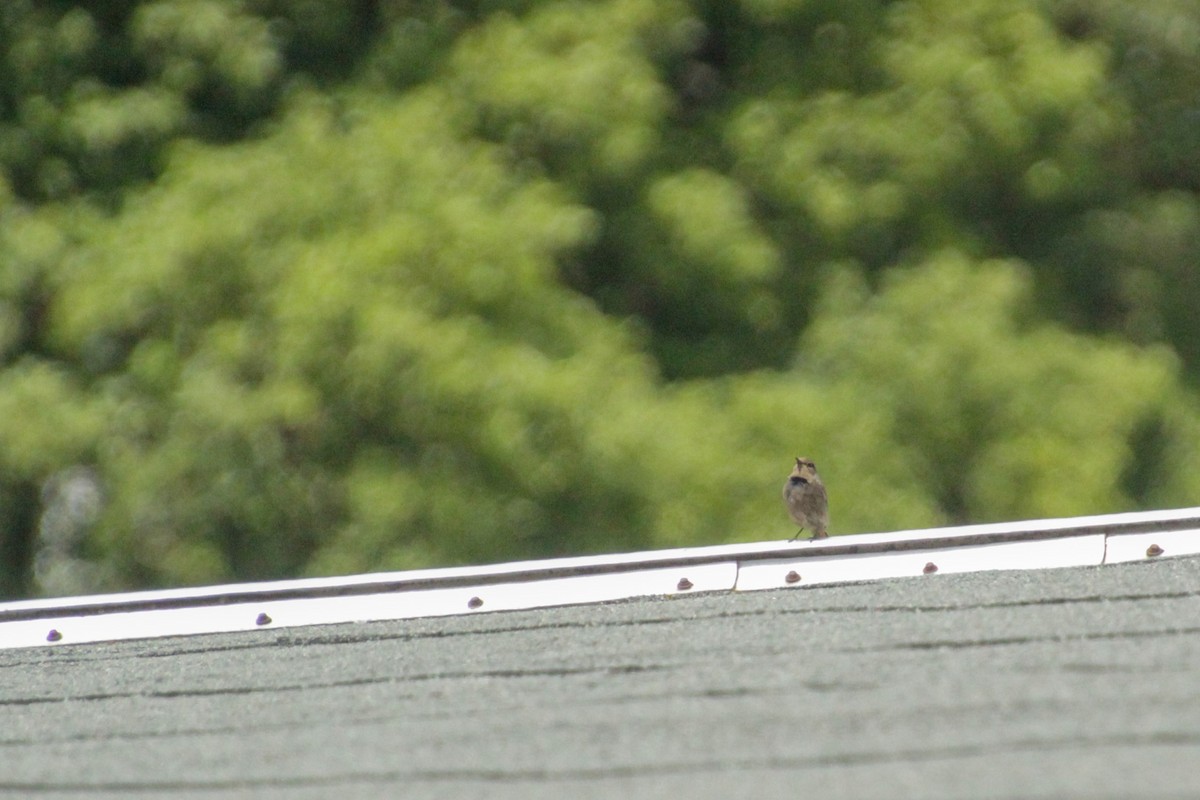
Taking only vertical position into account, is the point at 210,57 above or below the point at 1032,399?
above

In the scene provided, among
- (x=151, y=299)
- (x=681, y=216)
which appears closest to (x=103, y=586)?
(x=151, y=299)

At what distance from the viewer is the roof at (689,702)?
1954 mm

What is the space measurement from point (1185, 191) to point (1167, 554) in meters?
9.11

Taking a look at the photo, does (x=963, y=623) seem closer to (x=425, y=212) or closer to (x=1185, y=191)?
(x=425, y=212)

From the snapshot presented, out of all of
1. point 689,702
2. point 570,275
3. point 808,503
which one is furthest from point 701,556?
point 570,275

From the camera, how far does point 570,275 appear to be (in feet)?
36.9

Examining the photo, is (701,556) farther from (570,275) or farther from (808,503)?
(570,275)

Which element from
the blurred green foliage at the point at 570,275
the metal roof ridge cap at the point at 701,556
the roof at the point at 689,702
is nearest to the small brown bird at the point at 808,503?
the metal roof ridge cap at the point at 701,556

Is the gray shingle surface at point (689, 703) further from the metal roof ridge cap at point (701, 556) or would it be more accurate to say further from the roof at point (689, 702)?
the metal roof ridge cap at point (701, 556)

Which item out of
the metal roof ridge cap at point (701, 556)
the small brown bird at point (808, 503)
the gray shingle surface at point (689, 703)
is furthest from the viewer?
the small brown bird at point (808, 503)

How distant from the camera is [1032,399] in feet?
34.4

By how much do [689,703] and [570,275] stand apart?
9011mm

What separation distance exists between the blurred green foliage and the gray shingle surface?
659 centimetres

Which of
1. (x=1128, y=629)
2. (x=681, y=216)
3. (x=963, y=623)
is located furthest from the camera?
(x=681, y=216)
